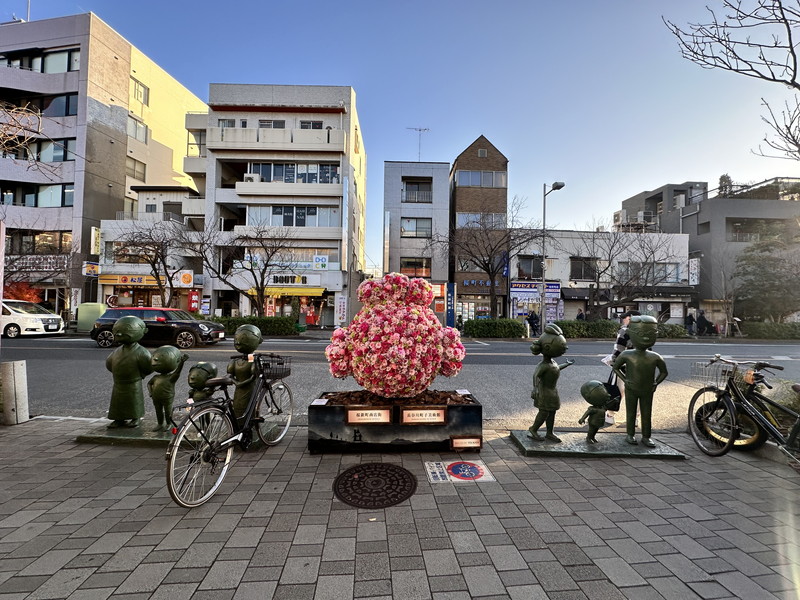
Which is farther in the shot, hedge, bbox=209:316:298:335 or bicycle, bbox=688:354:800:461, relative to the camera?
hedge, bbox=209:316:298:335

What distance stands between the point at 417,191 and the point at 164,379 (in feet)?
97.9

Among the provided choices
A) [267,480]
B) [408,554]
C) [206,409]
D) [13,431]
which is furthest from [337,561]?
[13,431]

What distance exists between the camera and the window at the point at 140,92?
33.5m

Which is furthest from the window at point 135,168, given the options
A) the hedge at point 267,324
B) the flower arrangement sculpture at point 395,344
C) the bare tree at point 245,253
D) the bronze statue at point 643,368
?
the bronze statue at point 643,368

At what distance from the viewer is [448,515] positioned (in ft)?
9.22

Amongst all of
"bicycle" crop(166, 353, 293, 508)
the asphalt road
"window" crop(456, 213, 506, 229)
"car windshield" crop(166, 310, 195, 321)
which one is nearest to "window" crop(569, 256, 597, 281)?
"window" crop(456, 213, 506, 229)

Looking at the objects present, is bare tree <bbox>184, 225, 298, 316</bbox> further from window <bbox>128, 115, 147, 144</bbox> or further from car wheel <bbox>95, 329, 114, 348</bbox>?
window <bbox>128, 115, 147, 144</bbox>

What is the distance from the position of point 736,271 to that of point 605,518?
36221mm

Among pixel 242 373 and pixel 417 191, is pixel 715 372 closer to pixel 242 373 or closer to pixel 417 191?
pixel 242 373

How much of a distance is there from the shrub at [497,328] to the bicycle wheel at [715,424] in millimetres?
17146

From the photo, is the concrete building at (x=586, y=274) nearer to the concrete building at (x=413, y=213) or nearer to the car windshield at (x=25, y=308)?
the concrete building at (x=413, y=213)

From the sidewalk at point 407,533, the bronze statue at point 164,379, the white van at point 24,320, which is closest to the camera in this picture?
the sidewalk at point 407,533

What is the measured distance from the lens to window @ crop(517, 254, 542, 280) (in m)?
30.5

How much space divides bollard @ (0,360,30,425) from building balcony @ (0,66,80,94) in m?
36.6
